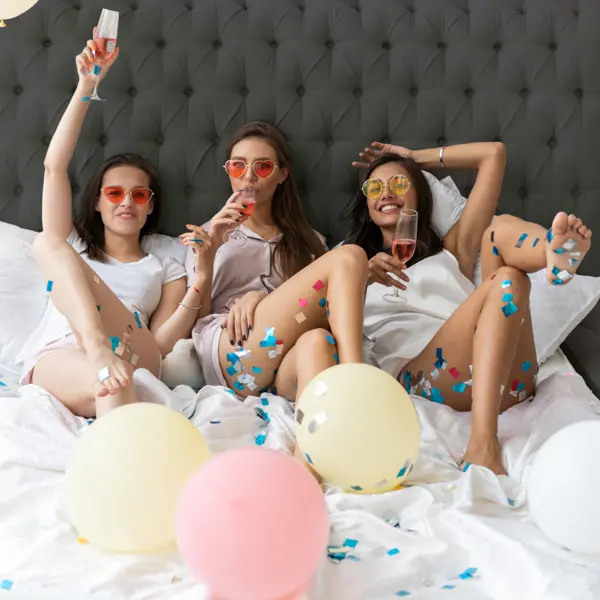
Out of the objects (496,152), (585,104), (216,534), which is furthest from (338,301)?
(585,104)

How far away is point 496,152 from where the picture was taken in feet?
7.99

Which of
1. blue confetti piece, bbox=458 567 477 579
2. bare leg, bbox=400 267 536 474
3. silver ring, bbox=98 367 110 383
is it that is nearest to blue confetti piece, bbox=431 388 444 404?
bare leg, bbox=400 267 536 474

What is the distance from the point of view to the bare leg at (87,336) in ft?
5.20

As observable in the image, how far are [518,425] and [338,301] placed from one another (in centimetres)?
54

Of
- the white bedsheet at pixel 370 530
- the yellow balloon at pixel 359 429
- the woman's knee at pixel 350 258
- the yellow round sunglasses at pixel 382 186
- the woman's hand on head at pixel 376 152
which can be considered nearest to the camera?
the white bedsheet at pixel 370 530

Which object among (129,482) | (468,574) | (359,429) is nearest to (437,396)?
(359,429)

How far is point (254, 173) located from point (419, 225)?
572 mm

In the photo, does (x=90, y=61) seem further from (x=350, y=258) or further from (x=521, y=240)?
(x=521, y=240)

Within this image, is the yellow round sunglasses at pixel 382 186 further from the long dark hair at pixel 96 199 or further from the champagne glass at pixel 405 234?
the long dark hair at pixel 96 199

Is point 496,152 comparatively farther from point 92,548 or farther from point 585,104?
point 92,548

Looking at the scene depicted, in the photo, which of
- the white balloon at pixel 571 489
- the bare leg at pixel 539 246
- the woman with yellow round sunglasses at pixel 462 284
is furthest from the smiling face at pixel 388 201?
the white balloon at pixel 571 489

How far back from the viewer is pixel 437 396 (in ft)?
6.06

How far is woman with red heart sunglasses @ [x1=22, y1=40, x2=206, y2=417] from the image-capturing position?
1.67 m

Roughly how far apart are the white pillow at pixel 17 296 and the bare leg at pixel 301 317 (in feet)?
2.22
